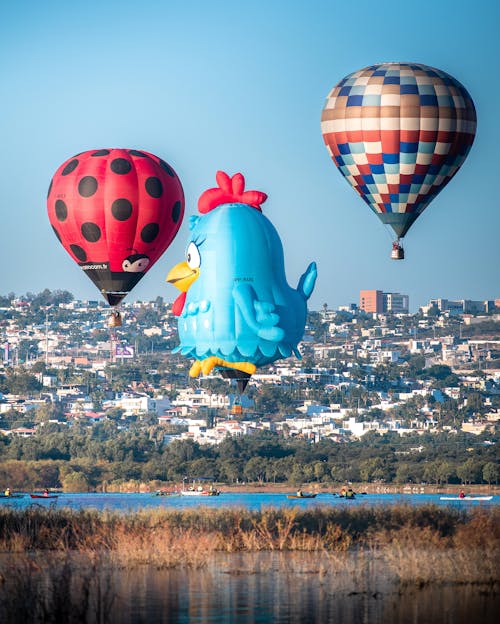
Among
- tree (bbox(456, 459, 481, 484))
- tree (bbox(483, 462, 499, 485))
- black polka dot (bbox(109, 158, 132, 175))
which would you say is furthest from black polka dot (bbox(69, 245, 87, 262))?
tree (bbox(456, 459, 481, 484))

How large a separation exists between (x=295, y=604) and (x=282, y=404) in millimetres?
138297

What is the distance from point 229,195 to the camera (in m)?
31.9

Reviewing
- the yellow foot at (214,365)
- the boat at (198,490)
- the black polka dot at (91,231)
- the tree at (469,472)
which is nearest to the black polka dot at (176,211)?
the black polka dot at (91,231)

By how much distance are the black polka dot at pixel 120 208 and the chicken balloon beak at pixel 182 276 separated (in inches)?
105

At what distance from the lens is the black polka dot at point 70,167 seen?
34.1 metres

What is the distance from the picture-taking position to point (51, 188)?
34.7m

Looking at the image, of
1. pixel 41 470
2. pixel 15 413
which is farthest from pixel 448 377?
pixel 41 470

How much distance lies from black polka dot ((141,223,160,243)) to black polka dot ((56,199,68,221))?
147 cm

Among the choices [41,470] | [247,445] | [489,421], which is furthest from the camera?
[489,421]

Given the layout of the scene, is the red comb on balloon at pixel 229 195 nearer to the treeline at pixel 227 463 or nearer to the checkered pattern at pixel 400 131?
the checkered pattern at pixel 400 131

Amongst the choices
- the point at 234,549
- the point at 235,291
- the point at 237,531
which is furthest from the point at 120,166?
the point at 234,549

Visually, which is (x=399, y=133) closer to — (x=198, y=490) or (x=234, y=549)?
(x=234, y=549)

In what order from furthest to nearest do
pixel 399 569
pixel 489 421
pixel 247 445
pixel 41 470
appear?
pixel 489 421, pixel 247 445, pixel 41 470, pixel 399 569

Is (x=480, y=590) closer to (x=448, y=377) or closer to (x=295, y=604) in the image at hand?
(x=295, y=604)
